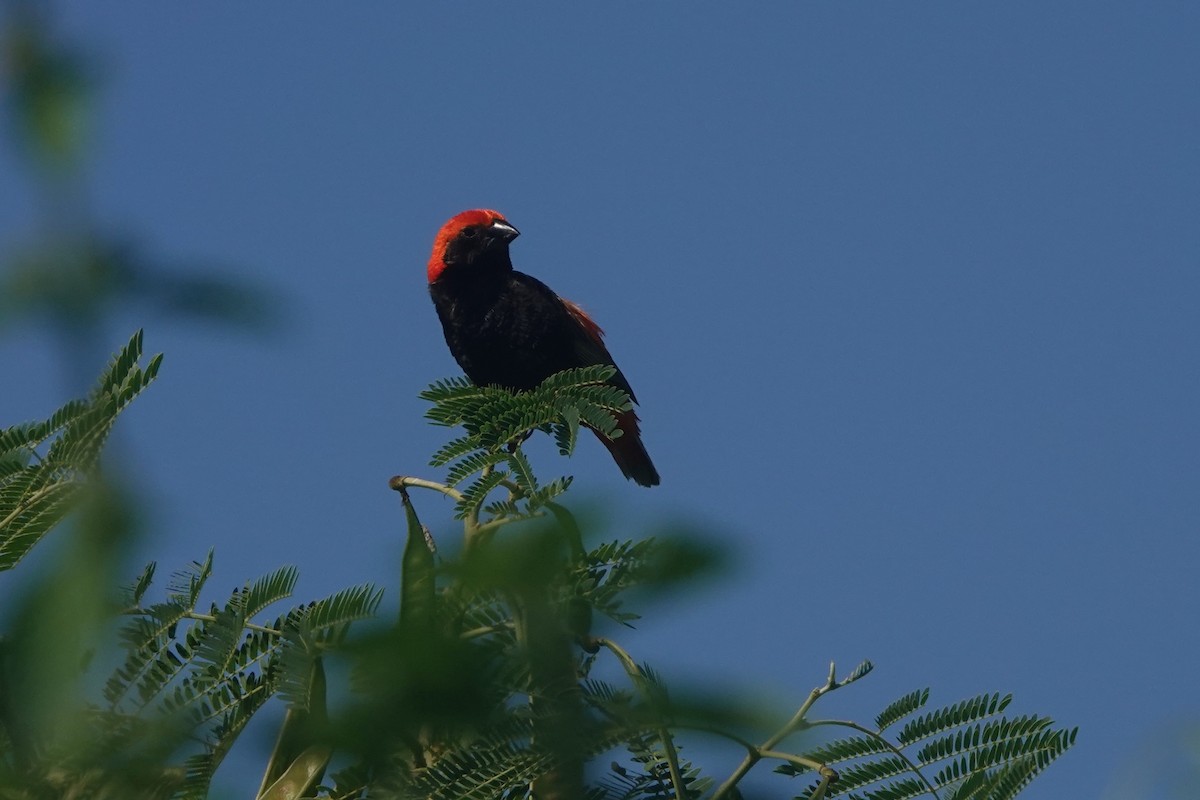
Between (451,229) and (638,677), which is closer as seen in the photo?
(638,677)

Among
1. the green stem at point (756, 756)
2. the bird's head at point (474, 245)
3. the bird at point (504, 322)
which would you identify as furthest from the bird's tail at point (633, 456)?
the green stem at point (756, 756)

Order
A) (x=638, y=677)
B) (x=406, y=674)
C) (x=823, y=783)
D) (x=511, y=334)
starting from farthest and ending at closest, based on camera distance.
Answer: (x=511, y=334) < (x=823, y=783) < (x=638, y=677) < (x=406, y=674)

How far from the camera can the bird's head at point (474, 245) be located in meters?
5.59

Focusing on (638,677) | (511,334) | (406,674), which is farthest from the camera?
(511,334)

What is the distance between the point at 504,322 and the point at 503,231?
611mm

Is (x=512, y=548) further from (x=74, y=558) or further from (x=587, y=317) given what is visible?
(x=587, y=317)

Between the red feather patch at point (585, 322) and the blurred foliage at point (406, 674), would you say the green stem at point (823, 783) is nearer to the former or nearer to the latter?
the blurred foliage at point (406, 674)

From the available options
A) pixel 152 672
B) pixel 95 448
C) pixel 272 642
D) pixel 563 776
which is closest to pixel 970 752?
pixel 272 642

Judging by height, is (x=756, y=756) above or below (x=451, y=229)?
below

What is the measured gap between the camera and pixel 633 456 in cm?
566

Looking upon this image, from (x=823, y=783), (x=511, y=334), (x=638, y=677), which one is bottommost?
(x=638, y=677)

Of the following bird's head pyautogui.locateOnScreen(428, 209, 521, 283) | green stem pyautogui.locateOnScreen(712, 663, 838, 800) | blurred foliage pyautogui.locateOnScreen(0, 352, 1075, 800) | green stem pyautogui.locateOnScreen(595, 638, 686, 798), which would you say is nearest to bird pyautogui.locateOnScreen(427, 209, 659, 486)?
bird's head pyautogui.locateOnScreen(428, 209, 521, 283)

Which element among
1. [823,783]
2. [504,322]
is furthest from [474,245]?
[823,783]

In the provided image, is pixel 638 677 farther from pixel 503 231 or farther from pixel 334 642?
pixel 503 231
